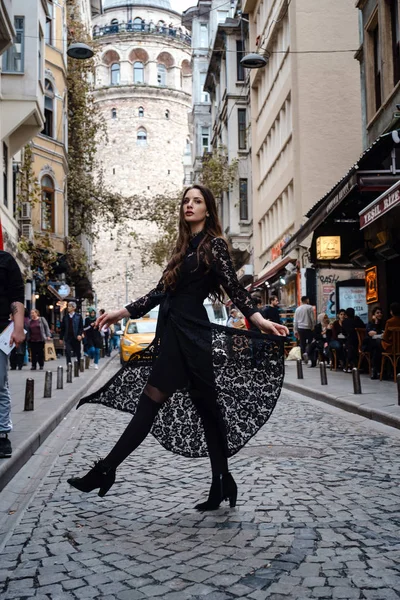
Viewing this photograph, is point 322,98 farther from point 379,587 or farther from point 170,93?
point 170,93

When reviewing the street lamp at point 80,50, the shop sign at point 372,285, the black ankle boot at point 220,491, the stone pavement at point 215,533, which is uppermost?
the street lamp at point 80,50

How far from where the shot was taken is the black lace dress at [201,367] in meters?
4.38

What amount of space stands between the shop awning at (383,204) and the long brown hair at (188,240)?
6746mm

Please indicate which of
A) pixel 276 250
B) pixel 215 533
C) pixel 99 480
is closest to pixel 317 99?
pixel 276 250

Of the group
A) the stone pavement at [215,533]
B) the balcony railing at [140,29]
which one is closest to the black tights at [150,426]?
the stone pavement at [215,533]

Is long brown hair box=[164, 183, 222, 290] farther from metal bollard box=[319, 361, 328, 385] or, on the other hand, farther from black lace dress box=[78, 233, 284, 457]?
metal bollard box=[319, 361, 328, 385]

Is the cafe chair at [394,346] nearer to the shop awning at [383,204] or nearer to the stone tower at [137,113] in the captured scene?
the shop awning at [383,204]

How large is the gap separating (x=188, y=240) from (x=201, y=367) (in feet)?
2.57

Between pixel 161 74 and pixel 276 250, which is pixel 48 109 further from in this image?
pixel 161 74

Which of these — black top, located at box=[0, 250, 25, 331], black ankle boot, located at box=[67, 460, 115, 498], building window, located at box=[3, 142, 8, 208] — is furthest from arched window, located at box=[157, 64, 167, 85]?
black ankle boot, located at box=[67, 460, 115, 498]

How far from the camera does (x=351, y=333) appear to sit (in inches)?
634

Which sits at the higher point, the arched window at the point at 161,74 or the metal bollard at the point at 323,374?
the arched window at the point at 161,74

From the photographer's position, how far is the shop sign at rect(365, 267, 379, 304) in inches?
694

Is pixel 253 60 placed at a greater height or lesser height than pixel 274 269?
greater
